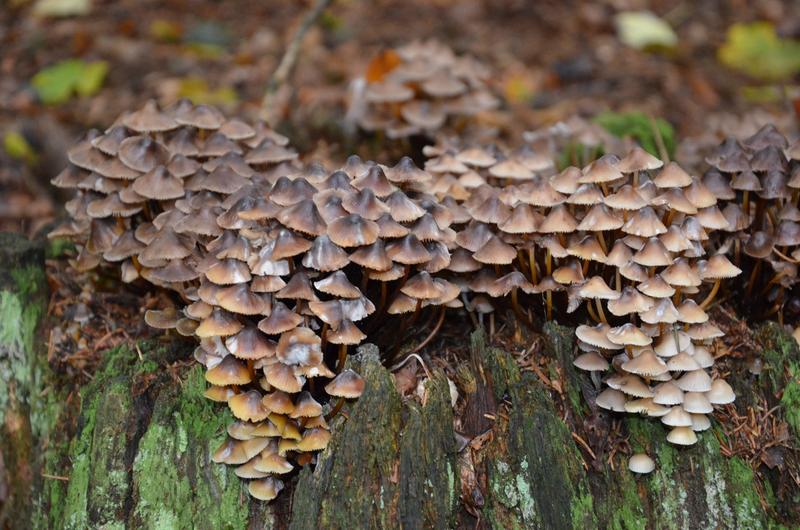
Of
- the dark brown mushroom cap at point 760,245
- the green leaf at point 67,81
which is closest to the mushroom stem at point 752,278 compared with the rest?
the dark brown mushroom cap at point 760,245

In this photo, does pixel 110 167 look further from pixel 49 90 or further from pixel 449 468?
pixel 49 90

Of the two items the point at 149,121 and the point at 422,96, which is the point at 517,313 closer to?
the point at 149,121

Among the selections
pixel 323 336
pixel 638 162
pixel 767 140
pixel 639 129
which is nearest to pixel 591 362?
pixel 638 162

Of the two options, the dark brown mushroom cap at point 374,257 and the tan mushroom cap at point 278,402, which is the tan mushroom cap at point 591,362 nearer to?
the dark brown mushroom cap at point 374,257

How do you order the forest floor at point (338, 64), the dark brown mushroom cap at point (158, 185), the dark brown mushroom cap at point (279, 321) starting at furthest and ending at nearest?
the forest floor at point (338, 64), the dark brown mushroom cap at point (158, 185), the dark brown mushroom cap at point (279, 321)

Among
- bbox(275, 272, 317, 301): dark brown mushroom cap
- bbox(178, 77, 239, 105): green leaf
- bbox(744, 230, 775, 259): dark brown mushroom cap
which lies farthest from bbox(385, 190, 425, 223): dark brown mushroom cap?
bbox(178, 77, 239, 105): green leaf
